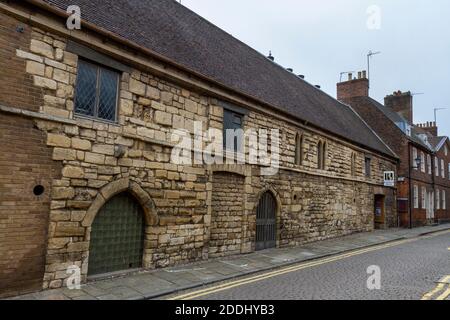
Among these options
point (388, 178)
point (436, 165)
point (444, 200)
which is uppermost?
point (436, 165)

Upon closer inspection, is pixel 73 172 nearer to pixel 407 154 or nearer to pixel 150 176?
pixel 150 176

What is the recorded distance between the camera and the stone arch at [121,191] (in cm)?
752

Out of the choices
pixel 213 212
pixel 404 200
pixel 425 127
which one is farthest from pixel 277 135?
pixel 425 127

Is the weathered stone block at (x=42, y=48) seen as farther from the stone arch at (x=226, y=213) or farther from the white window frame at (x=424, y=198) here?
the white window frame at (x=424, y=198)

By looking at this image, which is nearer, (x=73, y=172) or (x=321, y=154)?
(x=73, y=172)

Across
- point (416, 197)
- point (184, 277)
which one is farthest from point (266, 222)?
point (416, 197)

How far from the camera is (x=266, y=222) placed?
1305 centimetres

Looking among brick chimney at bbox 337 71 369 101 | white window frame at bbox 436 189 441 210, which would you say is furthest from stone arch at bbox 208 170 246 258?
white window frame at bbox 436 189 441 210

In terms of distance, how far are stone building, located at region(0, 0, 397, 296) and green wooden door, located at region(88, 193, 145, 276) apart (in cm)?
3

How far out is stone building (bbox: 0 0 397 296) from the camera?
6570 mm

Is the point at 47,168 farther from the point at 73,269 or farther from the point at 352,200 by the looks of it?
the point at 352,200

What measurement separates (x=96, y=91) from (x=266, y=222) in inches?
308

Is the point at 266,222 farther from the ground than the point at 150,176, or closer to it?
closer to it
